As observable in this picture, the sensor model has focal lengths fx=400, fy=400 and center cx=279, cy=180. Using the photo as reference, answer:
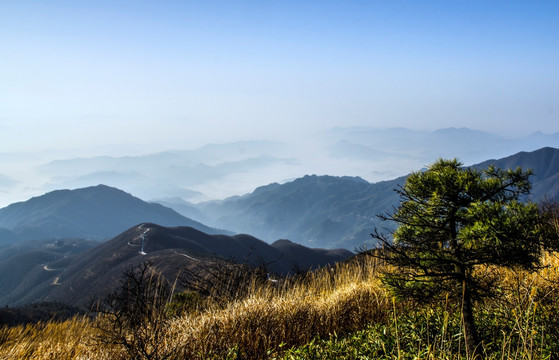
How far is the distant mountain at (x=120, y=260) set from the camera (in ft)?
334

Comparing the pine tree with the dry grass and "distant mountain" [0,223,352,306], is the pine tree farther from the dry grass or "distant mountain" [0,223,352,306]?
"distant mountain" [0,223,352,306]

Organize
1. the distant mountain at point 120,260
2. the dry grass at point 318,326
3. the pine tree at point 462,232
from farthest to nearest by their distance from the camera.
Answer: the distant mountain at point 120,260
the dry grass at point 318,326
the pine tree at point 462,232

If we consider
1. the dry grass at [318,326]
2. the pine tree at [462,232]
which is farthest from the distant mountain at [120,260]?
the pine tree at [462,232]

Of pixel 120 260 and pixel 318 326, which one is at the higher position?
pixel 318 326

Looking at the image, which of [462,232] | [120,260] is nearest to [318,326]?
[462,232]

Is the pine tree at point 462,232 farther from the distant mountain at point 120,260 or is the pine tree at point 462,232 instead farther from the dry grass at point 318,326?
the distant mountain at point 120,260

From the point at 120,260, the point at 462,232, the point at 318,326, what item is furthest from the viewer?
the point at 120,260

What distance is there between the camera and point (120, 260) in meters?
118

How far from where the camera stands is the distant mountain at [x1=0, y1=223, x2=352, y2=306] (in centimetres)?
10169

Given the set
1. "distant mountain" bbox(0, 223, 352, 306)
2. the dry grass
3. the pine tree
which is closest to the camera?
the pine tree

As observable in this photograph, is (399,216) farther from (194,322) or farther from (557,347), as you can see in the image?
(194,322)

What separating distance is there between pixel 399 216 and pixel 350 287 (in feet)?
11.6

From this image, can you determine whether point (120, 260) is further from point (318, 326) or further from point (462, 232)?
point (462, 232)

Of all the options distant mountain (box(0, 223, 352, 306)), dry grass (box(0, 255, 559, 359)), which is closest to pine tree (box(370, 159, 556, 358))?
dry grass (box(0, 255, 559, 359))
